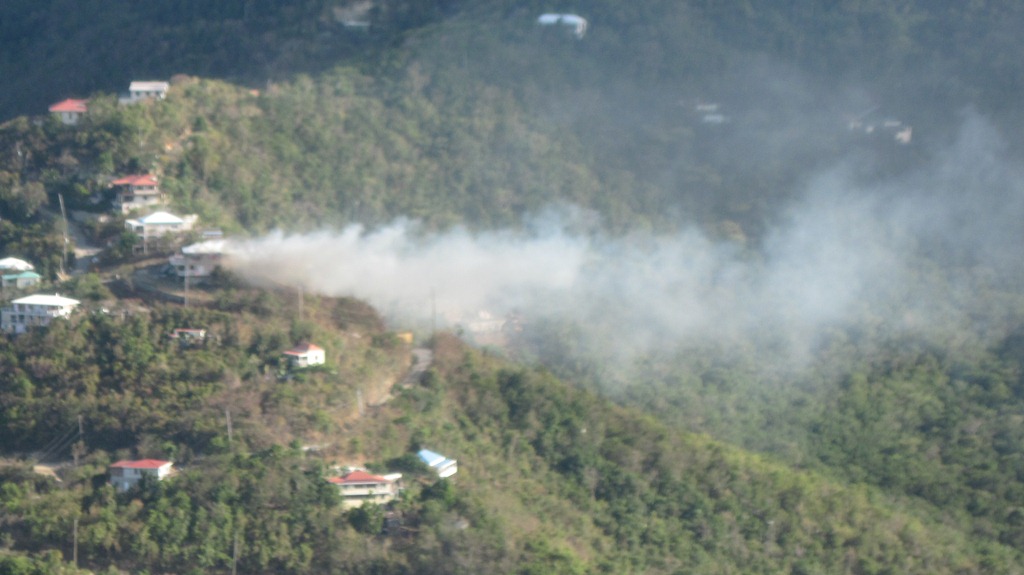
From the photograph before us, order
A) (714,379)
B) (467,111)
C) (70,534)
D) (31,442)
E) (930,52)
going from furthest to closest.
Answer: (930,52) < (467,111) < (714,379) < (31,442) < (70,534)

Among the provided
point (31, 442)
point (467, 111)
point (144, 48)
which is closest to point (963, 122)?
point (467, 111)

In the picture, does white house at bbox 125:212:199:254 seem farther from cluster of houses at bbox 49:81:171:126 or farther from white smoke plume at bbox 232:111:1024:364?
cluster of houses at bbox 49:81:171:126

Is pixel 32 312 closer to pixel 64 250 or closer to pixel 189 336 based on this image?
pixel 64 250

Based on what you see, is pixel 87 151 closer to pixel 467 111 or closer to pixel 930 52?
pixel 467 111

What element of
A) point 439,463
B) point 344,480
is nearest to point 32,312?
point 344,480

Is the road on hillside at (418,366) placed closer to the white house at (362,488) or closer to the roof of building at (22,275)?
the white house at (362,488)

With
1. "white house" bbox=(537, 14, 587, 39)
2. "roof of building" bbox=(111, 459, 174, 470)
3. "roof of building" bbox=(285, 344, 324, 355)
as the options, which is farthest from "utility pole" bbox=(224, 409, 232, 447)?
"white house" bbox=(537, 14, 587, 39)
